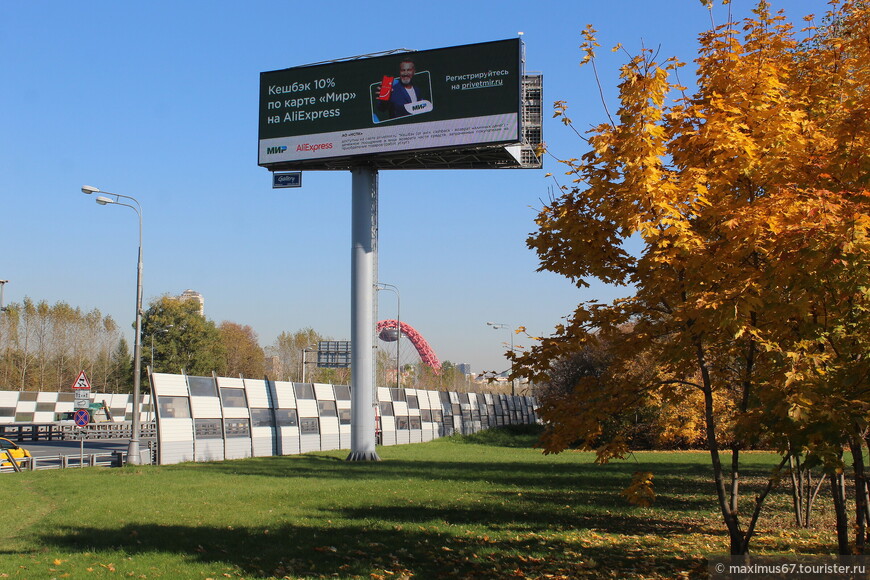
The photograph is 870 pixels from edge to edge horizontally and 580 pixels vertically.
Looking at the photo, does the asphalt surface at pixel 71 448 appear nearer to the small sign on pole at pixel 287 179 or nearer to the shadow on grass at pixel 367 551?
the small sign on pole at pixel 287 179

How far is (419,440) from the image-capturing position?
5119 cm

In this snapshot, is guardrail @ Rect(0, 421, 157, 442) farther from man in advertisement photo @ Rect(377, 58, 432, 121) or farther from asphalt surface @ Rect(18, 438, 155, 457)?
man in advertisement photo @ Rect(377, 58, 432, 121)

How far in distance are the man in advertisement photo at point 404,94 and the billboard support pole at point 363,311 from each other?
9.99 ft

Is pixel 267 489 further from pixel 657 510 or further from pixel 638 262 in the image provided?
pixel 638 262

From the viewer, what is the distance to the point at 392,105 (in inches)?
1314

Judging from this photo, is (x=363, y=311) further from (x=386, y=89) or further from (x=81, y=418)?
(x=81, y=418)

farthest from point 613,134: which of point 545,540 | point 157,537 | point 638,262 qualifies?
point 157,537

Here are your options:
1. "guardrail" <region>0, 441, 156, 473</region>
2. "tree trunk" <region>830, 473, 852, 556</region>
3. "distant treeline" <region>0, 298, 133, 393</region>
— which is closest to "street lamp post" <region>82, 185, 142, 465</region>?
"guardrail" <region>0, 441, 156, 473</region>

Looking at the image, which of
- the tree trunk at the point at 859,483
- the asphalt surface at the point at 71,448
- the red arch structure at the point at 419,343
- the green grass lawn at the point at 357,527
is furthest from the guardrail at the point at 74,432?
the red arch structure at the point at 419,343

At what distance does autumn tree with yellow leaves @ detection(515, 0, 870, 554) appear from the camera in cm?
687

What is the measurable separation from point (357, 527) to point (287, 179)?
27.0 meters

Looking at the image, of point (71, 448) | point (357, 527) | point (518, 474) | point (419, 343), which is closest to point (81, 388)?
point (71, 448)

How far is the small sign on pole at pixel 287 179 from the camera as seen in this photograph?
37.3 metres

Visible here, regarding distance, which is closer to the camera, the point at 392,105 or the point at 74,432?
the point at 392,105
